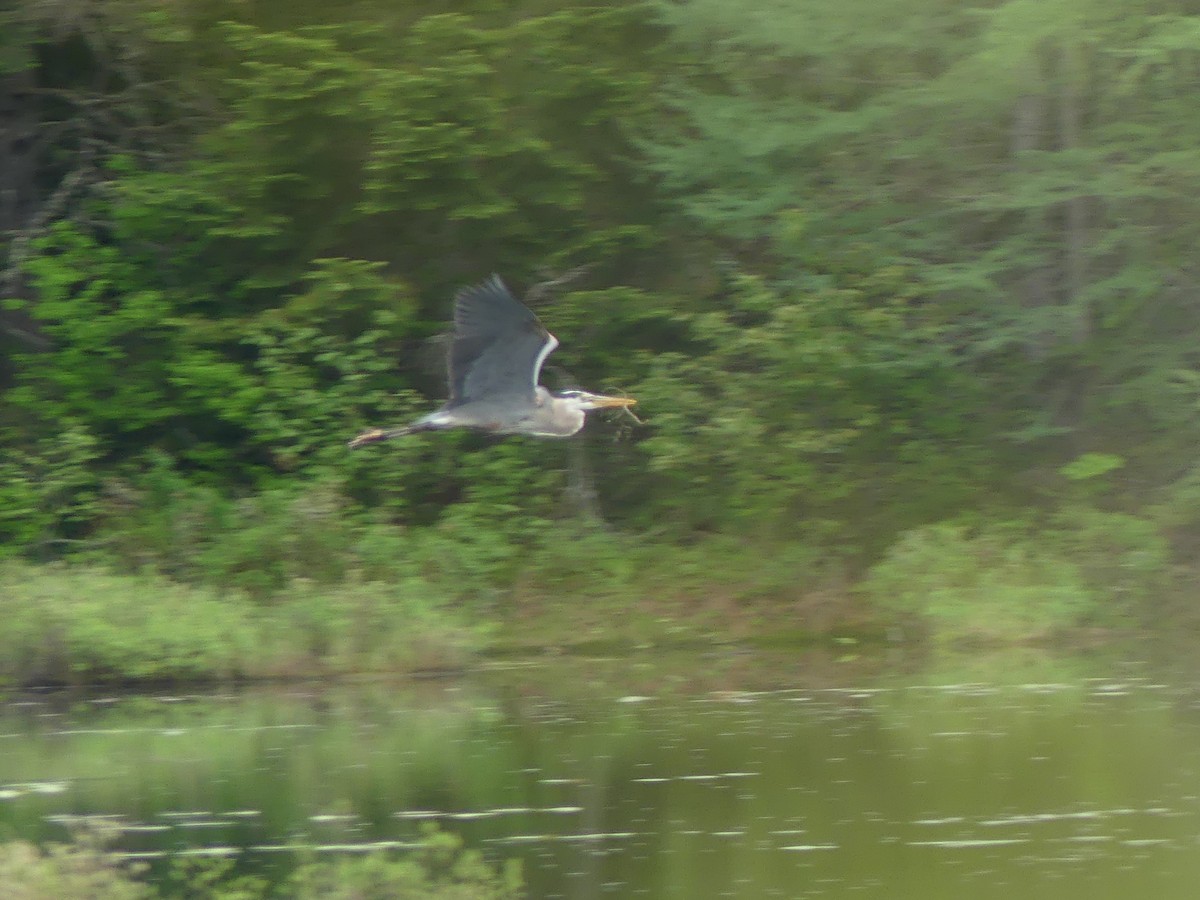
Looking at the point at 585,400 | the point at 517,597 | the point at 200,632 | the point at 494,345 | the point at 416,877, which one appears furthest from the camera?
the point at 517,597

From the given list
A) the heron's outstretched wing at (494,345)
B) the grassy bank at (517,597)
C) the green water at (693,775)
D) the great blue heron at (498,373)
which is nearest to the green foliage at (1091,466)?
the grassy bank at (517,597)

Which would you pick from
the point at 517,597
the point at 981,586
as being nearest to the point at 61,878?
Answer: the point at 517,597

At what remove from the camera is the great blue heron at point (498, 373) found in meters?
10.0

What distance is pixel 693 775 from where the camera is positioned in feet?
30.0

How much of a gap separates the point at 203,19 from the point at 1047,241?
669 cm

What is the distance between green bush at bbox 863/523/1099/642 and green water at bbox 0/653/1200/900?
61 cm

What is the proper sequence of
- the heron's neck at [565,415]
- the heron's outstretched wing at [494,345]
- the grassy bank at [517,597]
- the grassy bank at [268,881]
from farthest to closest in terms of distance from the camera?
the grassy bank at [517,597]
the heron's neck at [565,415]
the heron's outstretched wing at [494,345]
the grassy bank at [268,881]

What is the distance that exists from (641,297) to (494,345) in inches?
189

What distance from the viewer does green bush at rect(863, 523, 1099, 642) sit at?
1312 cm

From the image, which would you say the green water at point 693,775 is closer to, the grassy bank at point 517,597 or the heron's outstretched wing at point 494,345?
the grassy bank at point 517,597

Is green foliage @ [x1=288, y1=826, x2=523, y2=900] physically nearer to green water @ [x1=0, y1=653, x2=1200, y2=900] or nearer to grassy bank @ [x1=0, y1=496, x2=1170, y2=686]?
green water @ [x1=0, y1=653, x2=1200, y2=900]

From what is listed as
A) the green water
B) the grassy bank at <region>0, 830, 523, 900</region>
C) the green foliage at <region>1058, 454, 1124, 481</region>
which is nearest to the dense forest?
the green foliage at <region>1058, 454, 1124, 481</region>

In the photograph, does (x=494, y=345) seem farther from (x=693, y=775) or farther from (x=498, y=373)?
(x=693, y=775)

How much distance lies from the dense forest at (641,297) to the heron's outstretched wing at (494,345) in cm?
335
